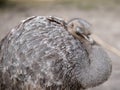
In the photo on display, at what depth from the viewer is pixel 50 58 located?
3686 mm

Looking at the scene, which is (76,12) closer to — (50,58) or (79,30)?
(79,30)

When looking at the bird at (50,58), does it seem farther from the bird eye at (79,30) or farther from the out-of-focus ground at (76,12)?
the out-of-focus ground at (76,12)

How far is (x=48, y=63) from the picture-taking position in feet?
12.0

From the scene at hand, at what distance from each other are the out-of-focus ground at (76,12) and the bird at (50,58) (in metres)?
3.06

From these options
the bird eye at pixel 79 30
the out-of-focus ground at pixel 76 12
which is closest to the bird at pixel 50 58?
the bird eye at pixel 79 30

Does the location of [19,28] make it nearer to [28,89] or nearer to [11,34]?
[11,34]

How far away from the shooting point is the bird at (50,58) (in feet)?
12.0

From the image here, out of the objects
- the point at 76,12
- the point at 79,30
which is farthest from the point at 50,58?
the point at 76,12

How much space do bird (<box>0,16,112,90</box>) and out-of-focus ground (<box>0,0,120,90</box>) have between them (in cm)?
306

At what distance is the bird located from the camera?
3.66 m

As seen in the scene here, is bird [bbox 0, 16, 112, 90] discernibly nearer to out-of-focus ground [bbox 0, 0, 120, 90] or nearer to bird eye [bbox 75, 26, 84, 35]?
bird eye [bbox 75, 26, 84, 35]

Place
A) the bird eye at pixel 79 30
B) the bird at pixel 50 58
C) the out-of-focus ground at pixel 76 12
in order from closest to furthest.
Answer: the bird at pixel 50 58 → the bird eye at pixel 79 30 → the out-of-focus ground at pixel 76 12

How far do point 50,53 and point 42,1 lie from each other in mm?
5508

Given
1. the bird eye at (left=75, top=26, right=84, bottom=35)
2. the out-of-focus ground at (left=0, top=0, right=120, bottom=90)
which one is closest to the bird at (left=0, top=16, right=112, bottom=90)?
the bird eye at (left=75, top=26, right=84, bottom=35)
